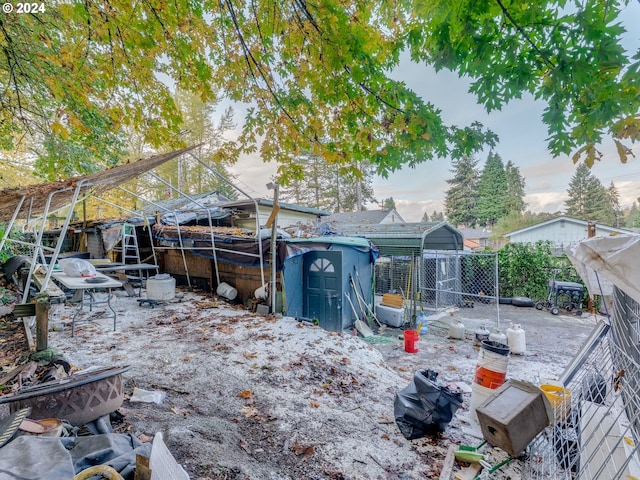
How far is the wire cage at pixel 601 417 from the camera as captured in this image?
1.69 m

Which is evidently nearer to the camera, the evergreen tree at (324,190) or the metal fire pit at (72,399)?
the metal fire pit at (72,399)

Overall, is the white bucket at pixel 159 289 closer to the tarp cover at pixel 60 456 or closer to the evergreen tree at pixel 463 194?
the tarp cover at pixel 60 456

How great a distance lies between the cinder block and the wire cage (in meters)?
0.15

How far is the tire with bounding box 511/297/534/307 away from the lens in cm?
1046

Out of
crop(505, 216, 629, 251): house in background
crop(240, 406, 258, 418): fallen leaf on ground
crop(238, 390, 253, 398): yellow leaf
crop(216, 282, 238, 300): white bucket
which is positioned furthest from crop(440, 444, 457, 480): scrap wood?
crop(505, 216, 629, 251): house in background

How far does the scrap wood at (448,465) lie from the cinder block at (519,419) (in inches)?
16.8

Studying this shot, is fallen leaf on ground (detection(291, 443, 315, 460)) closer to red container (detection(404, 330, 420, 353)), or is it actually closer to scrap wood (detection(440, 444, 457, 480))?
scrap wood (detection(440, 444, 457, 480))

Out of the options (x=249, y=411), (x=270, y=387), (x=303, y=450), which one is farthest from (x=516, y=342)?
(x=249, y=411)

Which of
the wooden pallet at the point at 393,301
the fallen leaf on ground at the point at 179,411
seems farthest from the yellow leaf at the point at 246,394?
the wooden pallet at the point at 393,301

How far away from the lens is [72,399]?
83.7 inches

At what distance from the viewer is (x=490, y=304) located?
1134cm

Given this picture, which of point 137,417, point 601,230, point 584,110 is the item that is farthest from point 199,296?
point 601,230

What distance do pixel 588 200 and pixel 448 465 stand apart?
155 feet

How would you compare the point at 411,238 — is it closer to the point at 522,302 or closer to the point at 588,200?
the point at 522,302
